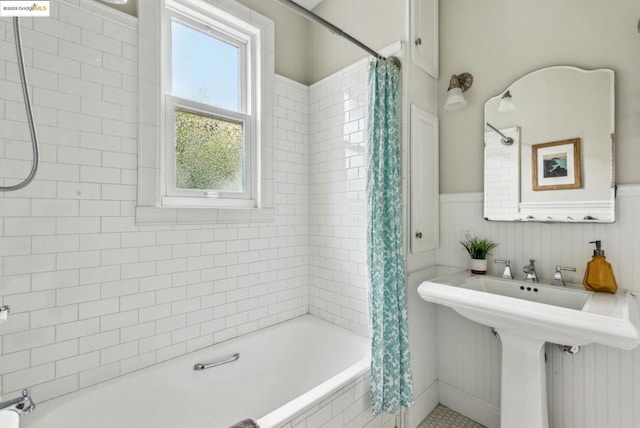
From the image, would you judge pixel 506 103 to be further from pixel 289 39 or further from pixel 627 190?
pixel 289 39

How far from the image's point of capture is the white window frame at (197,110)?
156 centimetres

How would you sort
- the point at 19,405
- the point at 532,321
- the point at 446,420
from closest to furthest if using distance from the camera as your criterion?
the point at 19,405 → the point at 532,321 → the point at 446,420

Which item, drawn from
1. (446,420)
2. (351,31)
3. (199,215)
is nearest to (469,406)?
(446,420)

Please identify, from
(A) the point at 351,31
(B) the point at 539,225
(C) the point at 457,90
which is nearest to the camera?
(B) the point at 539,225

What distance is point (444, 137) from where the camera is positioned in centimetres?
→ 205

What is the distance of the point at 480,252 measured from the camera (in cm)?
184

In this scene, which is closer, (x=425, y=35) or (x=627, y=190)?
(x=627, y=190)

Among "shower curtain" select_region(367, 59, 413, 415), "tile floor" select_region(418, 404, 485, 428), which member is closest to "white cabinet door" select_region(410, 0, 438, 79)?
"shower curtain" select_region(367, 59, 413, 415)

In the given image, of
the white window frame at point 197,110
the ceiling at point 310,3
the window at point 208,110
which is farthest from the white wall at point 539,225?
the window at point 208,110

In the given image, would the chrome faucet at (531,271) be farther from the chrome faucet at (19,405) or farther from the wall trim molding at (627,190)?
the chrome faucet at (19,405)

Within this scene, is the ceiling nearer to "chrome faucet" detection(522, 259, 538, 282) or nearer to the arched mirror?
the arched mirror

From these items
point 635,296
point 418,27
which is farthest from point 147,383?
point 418,27

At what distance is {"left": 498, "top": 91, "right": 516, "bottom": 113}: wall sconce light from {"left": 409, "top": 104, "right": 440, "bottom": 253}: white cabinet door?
40 centimetres

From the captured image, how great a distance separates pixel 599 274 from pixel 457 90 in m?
1.22
